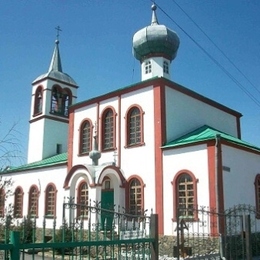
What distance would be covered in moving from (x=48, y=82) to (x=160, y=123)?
1166 cm

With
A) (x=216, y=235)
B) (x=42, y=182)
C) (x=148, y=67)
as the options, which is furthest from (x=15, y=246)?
(x=42, y=182)

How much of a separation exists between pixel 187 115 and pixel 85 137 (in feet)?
18.8

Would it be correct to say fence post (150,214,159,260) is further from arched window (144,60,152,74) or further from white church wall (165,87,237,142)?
arched window (144,60,152,74)

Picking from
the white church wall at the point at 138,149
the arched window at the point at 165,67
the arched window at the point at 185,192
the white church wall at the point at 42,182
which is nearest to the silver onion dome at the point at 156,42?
the arched window at the point at 165,67

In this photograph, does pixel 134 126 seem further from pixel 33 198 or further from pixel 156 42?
pixel 33 198

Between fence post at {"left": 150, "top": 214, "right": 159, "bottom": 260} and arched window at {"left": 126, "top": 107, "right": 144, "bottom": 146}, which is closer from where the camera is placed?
fence post at {"left": 150, "top": 214, "right": 159, "bottom": 260}

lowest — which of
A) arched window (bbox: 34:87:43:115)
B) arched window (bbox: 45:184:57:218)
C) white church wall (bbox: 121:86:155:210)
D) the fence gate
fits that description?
the fence gate

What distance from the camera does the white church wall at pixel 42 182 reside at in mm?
19375

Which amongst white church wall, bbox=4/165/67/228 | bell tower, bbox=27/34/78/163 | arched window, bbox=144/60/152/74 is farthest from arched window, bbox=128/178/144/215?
bell tower, bbox=27/34/78/163

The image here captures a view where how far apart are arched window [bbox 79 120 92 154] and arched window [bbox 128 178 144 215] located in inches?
147

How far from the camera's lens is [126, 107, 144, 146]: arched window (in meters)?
16.5

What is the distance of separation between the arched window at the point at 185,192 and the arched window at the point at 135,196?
1.91 metres

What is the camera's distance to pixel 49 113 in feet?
80.0

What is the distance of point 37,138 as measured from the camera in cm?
2452
